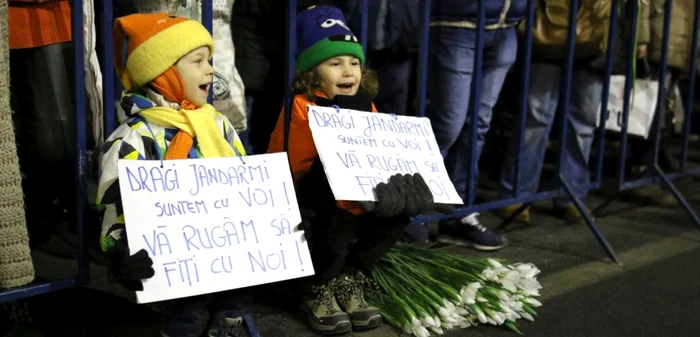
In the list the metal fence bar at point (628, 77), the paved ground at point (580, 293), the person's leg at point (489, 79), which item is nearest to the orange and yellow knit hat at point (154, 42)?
the paved ground at point (580, 293)

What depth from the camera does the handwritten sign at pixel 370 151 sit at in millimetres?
2557

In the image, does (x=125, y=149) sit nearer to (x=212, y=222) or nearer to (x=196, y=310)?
(x=212, y=222)

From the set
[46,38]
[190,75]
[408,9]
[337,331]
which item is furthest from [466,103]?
[46,38]

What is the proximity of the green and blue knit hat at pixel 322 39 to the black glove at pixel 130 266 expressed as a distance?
1014 mm

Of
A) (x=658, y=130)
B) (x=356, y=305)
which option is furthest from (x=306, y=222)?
(x=658, y=130)

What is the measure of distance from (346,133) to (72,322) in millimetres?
1150

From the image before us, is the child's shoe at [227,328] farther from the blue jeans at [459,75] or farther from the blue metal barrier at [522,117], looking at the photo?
the blue jeans at [459,75]

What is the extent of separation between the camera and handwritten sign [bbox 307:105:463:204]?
2557 mm

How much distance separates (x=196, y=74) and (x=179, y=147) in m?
0.22

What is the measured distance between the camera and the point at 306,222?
8.03ft

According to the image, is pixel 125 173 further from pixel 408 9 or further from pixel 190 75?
pixel 408 9

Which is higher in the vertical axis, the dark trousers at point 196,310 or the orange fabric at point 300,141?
the orange fabric at point 300,141

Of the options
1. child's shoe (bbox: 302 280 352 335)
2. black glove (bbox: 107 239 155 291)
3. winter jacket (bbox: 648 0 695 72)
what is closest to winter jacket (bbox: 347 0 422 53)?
child's shoe (bbox: 302 280 352 335)

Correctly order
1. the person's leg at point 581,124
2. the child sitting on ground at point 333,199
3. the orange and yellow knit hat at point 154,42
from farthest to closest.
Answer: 1. the person's leg at point 581,124
2. the child sitting on ground at point 333,199
3. the orange and yellow knit hat at point 154,42
